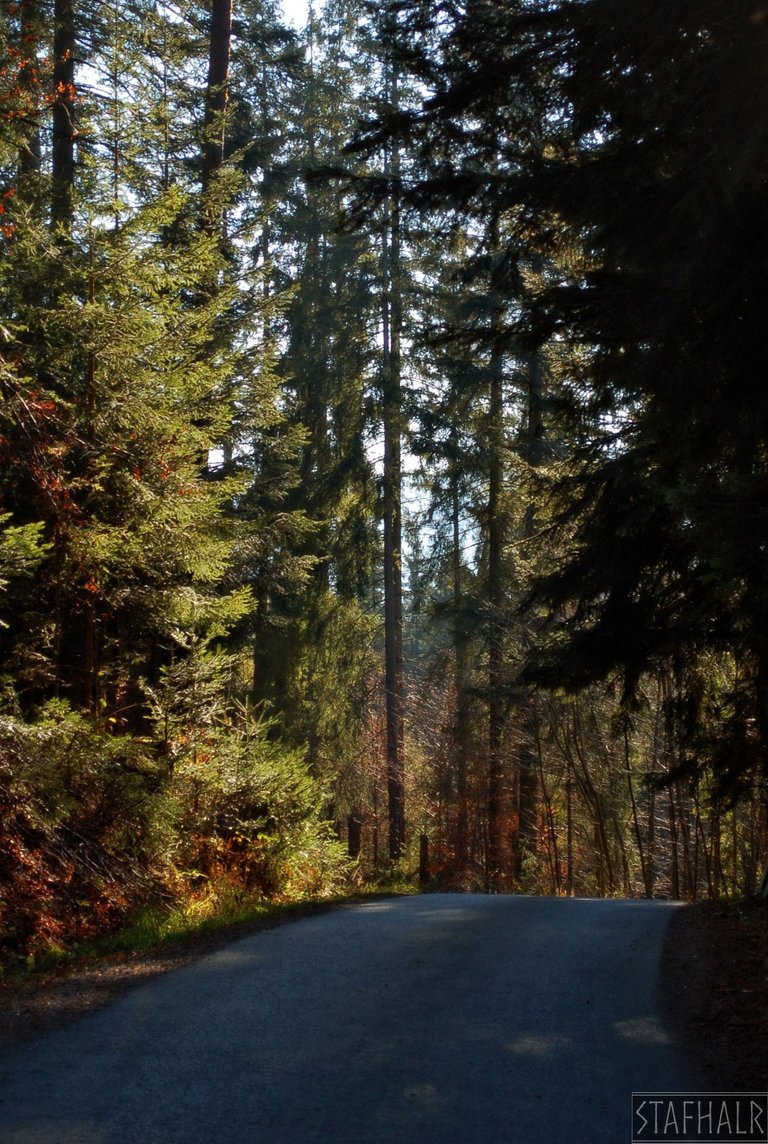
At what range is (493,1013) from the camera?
240 inches

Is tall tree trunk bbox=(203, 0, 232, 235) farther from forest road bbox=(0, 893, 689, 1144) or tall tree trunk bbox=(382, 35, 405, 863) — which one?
forest road bbox=(0, 893, 689, 1144)

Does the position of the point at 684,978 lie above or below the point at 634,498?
below

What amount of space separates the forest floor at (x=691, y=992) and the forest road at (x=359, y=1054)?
17cm

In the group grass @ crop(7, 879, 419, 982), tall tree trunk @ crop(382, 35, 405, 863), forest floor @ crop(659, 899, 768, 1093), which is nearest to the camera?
forest floor @ crop(659, 899, 768, 1093)

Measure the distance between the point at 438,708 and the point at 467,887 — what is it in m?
8.27

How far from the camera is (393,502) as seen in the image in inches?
1014

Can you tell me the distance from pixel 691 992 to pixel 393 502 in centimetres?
1967

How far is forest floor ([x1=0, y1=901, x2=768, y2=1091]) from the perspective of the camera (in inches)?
207

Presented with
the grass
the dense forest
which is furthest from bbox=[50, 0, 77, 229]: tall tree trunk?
the grass

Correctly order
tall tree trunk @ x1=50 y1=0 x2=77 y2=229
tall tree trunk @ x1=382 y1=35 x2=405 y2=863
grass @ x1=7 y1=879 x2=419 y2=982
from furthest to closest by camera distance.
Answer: tall tree trunk @ x1=382 y1=35 x2=405 y2=863
tall tree trunk @ x1=50 y1=0 x2=77 y2=229
grass @ x1=7 y1=879 x2=419 y2=982

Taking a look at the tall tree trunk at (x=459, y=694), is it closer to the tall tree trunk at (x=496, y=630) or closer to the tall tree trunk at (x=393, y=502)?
the tall tree trunk at (x=496, y=630)

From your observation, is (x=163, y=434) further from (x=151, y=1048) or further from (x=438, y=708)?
(x=438, y=708)

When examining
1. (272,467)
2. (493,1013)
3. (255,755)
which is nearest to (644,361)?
(493,1013)

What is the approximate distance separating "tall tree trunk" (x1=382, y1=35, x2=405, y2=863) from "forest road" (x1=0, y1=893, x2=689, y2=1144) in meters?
17.1
